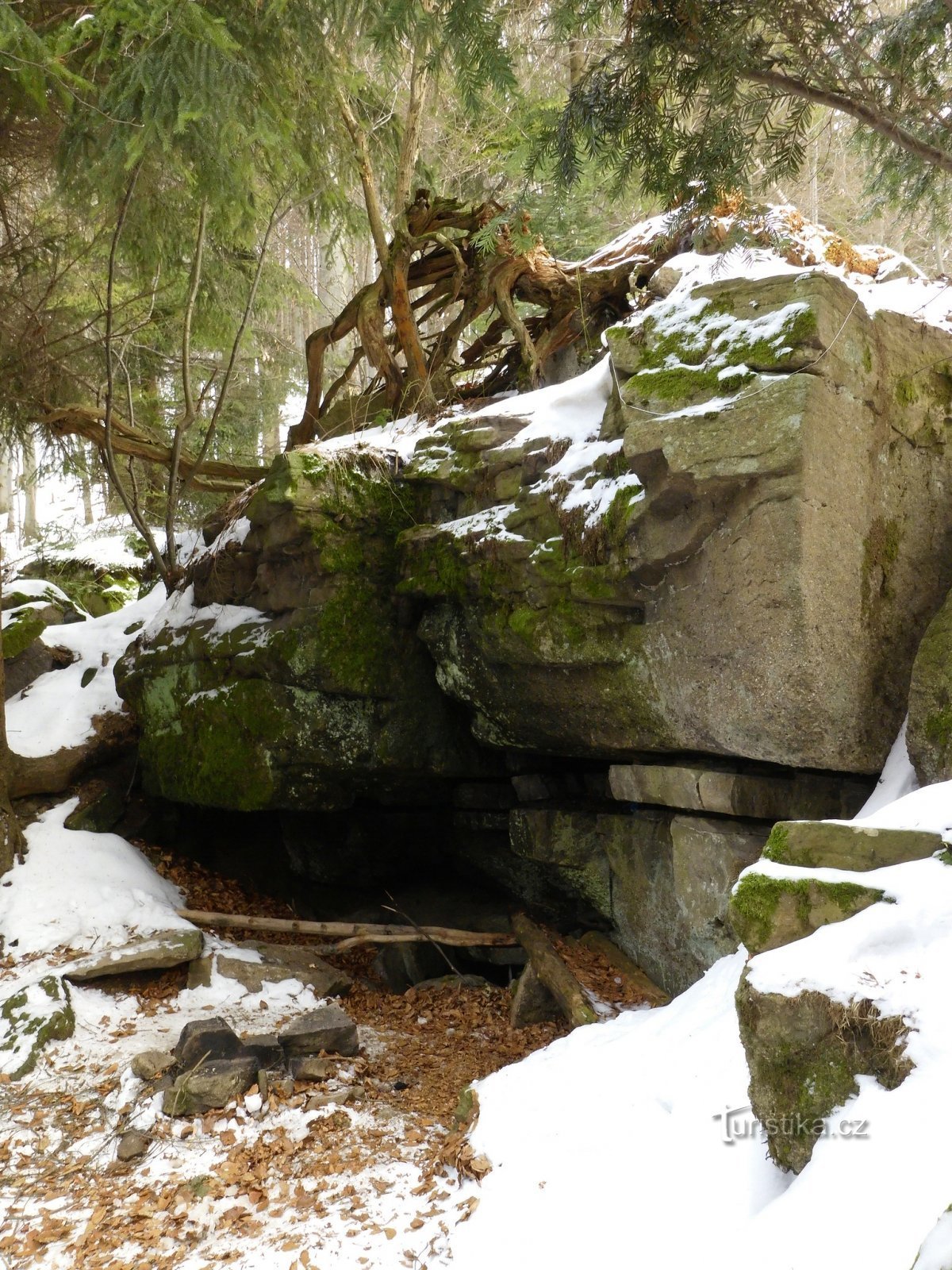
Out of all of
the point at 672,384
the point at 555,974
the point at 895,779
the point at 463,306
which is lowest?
the point at 555,974

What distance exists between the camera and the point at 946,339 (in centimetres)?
587

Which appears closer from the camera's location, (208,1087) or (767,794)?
(208,1087)

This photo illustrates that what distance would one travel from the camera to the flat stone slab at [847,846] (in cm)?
338

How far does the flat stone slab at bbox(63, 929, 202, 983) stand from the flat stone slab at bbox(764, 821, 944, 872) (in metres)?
4.96

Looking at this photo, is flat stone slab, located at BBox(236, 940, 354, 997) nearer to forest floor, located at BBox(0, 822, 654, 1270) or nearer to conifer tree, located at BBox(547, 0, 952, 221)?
forest floor, located at BBox(0, 822, 654, 1270)

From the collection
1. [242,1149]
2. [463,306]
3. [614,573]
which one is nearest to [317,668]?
[614,573]

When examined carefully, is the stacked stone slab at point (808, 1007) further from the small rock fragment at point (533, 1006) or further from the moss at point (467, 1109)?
the small rock fragment at point (533, 1006)

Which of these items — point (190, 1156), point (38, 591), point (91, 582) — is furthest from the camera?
point (91, 582)

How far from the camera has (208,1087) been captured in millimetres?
5023

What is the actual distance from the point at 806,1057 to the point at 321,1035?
3607 millimetres

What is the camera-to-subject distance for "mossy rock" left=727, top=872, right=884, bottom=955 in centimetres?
321

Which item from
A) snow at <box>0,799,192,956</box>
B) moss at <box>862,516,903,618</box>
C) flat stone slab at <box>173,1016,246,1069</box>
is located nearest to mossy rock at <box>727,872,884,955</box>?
moss at <box>862,516,903,618</box>

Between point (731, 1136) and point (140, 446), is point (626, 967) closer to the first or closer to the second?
point (731, 1136)

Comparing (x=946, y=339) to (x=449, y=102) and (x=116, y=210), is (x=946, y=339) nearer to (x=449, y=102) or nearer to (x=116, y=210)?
(x=116, y=210)
